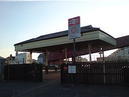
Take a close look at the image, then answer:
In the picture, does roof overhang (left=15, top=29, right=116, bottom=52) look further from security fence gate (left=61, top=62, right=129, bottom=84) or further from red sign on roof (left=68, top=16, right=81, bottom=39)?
red sign on roof (left=68, top=16, right=81, bottom=39)

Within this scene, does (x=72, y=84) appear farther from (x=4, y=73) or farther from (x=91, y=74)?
(x=4, y=73)

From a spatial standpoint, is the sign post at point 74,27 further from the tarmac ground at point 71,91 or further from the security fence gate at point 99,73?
the tarmac ground at point 71,91

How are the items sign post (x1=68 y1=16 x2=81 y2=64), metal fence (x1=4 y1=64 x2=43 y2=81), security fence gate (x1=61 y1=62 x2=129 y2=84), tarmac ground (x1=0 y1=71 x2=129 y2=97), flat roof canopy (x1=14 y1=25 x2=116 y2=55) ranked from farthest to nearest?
flat roof canopy (x1=14 y1=25 x2=116 y2=55) → metal fence (x1=4 y1=64 x2=43 y2=81) → sign post (x1=68 y1=16 x2=81 y2=64) → security fence gate (x1=61 y1=62 x2=129 y2=84) → tarmac ground (x1=0 y1=71 x2=129 y2=97)

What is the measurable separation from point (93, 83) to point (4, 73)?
10.3 meters

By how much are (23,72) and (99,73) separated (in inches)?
318

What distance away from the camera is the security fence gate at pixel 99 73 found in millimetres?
13680

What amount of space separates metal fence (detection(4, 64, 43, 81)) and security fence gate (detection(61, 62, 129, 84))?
301 cm

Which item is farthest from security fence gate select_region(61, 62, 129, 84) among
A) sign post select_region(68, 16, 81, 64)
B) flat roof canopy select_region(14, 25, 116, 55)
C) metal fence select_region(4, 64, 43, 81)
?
flat roof canopy select_region(14, 25, 116, 55)

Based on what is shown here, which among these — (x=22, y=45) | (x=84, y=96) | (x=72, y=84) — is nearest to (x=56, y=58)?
(x=22, y=45)

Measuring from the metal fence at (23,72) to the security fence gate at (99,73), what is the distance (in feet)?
9.87

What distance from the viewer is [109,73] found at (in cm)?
1398

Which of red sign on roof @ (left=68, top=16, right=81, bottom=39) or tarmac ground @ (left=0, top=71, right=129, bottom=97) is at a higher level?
red sign on roof @ (left=68, top=16, right=81, bottom=39)

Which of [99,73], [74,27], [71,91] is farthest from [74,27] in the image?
[71,91]

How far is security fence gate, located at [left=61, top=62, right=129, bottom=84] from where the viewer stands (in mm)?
13680
